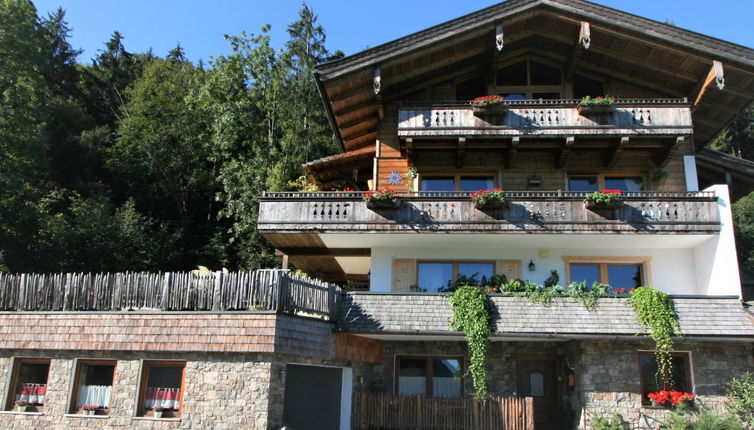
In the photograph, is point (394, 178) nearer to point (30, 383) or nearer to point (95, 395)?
point (95, 395)

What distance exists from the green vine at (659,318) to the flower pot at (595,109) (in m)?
5.77

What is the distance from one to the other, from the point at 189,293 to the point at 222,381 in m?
2.11

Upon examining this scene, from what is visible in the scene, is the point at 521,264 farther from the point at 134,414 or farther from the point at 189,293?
the point at 134,414

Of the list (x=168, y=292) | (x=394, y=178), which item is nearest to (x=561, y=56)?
(x=394, y=178)

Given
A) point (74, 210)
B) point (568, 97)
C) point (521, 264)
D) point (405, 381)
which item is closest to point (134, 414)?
point (405, 381)

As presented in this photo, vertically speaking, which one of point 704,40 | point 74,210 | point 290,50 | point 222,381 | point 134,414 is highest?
point 290,50

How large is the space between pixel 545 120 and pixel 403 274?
6.43 metres

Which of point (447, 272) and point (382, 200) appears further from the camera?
point (447, 272)

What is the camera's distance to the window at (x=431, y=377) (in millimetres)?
16531

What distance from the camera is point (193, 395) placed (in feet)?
39.1

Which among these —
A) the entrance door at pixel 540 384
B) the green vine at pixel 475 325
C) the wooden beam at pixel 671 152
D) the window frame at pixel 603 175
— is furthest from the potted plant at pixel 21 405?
the wooden beam at pixel 671 152

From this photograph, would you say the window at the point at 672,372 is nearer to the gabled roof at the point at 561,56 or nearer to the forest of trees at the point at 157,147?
the gabled roof at the point at 561,56

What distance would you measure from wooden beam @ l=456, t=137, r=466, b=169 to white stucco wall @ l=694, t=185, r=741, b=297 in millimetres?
7172

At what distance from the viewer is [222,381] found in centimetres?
1188
